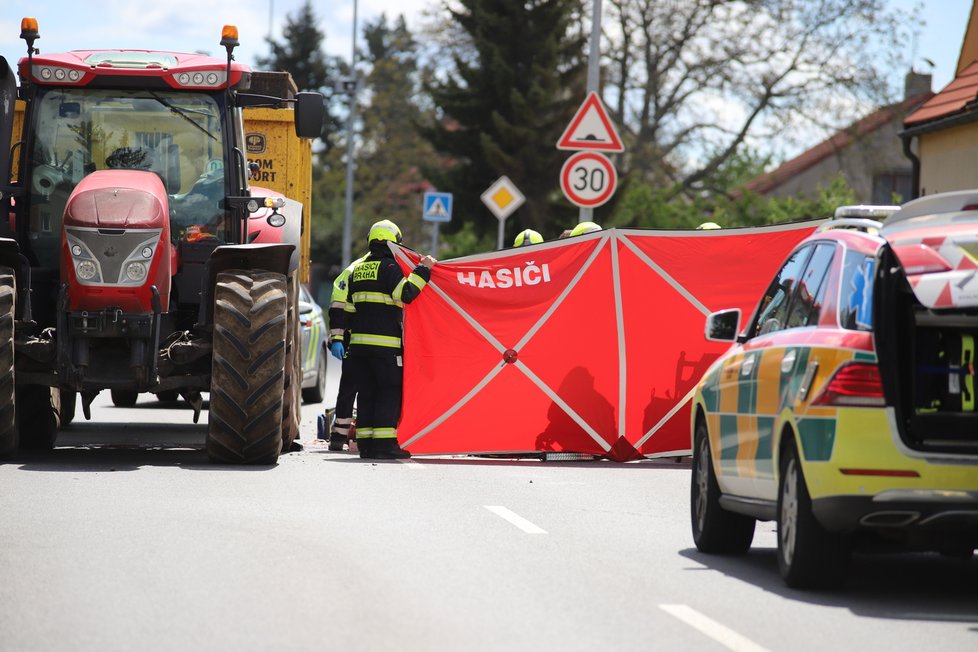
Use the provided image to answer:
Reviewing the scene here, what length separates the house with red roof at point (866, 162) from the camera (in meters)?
51.0

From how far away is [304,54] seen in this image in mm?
89000

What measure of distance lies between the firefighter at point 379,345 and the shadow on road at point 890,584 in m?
5.63

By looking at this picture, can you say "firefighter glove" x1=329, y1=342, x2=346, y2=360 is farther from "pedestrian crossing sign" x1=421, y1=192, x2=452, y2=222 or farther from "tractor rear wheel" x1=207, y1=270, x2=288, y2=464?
"pedestrian crossing sign" x1=421, y1=192, x2=452, y2=222

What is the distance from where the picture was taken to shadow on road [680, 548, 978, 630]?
816 cm

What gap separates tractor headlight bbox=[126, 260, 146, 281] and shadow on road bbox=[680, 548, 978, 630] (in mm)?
5273

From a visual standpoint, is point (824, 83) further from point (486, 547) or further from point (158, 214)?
point (486, 547)

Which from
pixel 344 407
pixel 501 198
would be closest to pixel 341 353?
pixel 344 407

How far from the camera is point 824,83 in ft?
165

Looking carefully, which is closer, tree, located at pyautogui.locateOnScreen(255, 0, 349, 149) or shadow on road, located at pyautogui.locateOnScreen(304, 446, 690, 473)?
shadow on road, located at pyautogui.locateOnScreen(304, 446, 690, 473)

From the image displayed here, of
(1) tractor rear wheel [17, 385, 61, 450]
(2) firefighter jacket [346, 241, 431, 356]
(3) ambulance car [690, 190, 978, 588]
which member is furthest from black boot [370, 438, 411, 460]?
(3) ambulance car [690, 190, 978, 588]

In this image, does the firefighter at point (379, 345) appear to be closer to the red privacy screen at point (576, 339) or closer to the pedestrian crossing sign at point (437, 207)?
the red privacy screen at point (576, 339)

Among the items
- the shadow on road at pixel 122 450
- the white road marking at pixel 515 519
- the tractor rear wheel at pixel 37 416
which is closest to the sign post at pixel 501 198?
the shadow on road at pixel 122 450

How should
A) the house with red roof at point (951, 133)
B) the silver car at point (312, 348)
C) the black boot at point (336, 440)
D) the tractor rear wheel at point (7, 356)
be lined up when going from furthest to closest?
the house with red roof at point (951, 133)
the silver car at point (312, 348)
the black boot at point (336, 440)
the tractor rear wheel at point (7, 356)

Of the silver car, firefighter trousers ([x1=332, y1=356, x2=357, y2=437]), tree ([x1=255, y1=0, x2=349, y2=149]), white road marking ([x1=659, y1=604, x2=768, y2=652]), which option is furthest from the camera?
tree ([x1=255, y1=0, x2=349, y2=149])
